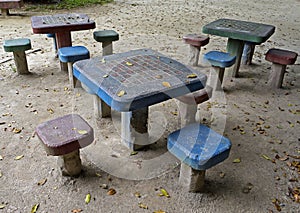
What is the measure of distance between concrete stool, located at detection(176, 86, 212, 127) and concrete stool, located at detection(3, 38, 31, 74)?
8.43 ft

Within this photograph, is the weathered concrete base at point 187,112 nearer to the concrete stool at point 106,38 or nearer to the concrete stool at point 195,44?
the concrete stool at point 195,44

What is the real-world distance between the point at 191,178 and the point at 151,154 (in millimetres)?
618

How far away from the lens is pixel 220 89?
4051mm

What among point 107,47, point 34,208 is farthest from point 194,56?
point 34,208

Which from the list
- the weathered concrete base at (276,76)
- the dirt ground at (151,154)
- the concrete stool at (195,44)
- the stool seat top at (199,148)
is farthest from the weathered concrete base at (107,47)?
the stool seat top at (199,148)

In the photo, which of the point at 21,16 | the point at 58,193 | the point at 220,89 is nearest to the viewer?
the point at 58,193

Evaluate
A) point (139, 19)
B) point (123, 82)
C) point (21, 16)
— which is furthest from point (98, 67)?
point (21, 16)

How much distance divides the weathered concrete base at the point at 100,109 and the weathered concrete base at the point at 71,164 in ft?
3.05

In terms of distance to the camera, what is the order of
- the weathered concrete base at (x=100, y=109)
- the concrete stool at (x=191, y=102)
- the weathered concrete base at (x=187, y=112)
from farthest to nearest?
the weathered concrete base at (x=100, y=109) → the weathered concrete base at (x=187, y=112) → the concrete stool at (x=191, y=102)

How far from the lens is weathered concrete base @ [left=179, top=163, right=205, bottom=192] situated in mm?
2215

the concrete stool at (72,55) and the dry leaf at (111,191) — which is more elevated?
the concrete stool at (72,55)

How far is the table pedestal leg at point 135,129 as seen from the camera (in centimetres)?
263

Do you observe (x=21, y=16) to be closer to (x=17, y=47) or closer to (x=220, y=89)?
(x=17, y=47)

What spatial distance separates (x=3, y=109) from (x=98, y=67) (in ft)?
5.82
